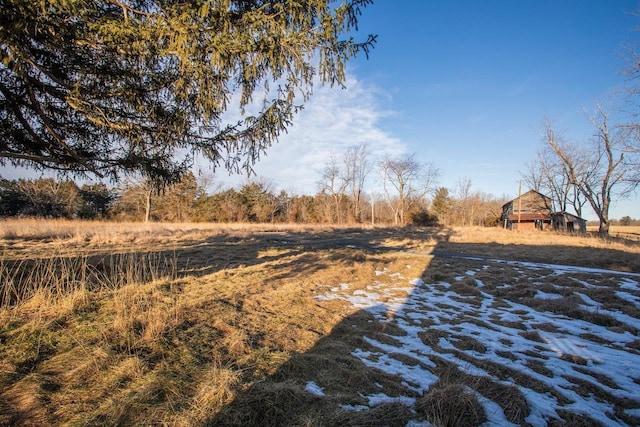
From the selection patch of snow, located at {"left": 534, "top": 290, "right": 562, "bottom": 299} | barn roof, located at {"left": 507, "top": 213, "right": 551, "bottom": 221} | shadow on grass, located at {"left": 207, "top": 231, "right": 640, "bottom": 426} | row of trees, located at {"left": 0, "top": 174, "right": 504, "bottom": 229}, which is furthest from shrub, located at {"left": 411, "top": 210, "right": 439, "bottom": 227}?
shadow on grass, located at {"left": 207, "top": 231, "right": 640, "bottom": 426}

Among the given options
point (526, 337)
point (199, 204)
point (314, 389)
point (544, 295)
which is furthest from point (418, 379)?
point (199, 204)

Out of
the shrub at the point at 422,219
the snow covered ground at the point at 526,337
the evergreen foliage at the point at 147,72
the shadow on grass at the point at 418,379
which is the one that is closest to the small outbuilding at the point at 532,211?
the shrub at the point at 422,219

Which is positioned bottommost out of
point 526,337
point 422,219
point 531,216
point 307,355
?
point 526,337

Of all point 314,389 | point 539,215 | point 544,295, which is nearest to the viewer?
point 314,389

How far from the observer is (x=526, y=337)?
14.1 feet

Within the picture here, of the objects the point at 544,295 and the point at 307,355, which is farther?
the point at 544,295

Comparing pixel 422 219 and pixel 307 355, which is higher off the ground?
pixel 422 219

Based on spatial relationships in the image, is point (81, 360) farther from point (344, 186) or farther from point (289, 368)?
point (344, 186)

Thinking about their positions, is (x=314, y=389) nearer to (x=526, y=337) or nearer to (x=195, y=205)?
(x=526, y=337)

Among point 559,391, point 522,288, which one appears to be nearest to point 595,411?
point 559,391

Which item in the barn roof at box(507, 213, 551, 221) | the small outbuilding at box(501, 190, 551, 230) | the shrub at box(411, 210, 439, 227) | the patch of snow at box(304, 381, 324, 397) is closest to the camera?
the patch of snow at box(304, 381, 324, 397)

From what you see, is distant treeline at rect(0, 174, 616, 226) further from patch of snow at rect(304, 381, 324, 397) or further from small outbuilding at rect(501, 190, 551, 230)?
patch of snow at rect(304, 381, 324, 397)

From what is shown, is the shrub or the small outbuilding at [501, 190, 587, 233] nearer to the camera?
the small outbuilding at [501, 190, 587, 233]

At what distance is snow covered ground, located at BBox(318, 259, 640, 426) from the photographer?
9.04 feet
